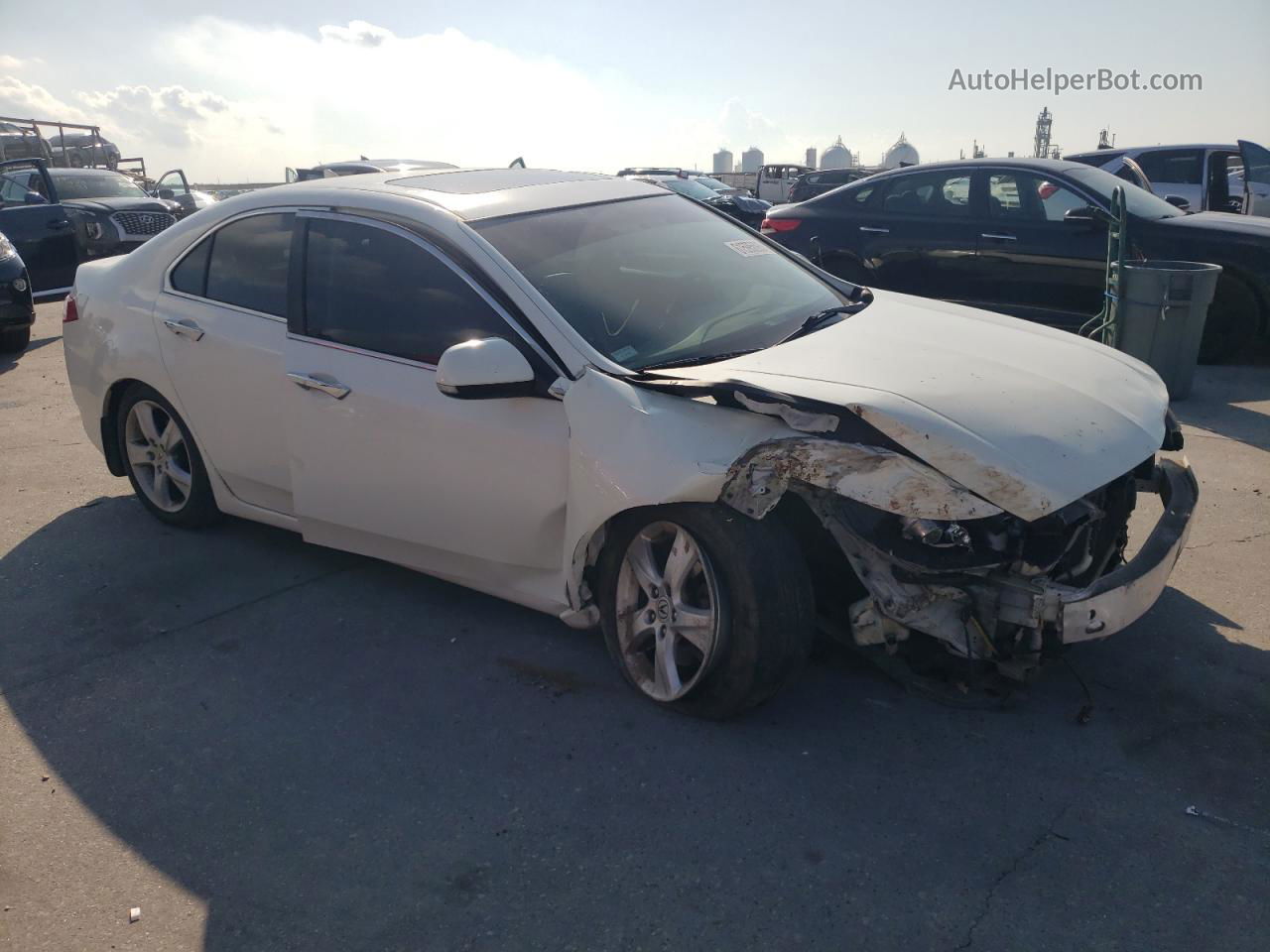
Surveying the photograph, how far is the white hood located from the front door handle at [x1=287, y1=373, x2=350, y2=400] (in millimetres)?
1333

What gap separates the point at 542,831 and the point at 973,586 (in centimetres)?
142

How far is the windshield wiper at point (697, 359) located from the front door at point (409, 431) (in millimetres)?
353

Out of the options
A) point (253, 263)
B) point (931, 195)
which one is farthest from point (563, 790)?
point (931, 195)

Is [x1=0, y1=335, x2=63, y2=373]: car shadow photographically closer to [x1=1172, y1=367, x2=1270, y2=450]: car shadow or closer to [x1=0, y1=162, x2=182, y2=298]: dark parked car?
[x1=0, y1=162, x2=182, y2=298]: dark parked car

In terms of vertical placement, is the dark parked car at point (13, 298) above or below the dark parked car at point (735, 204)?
below

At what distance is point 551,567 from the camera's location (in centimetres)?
361

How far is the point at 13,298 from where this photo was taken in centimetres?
987

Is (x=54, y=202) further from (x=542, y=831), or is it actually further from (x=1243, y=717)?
(x=1243, y=717)

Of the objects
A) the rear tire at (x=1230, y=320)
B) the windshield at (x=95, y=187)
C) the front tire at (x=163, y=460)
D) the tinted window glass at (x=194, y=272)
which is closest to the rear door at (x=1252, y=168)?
the rear tire at (x=1230, y=320)

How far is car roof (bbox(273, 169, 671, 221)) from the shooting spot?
4070 millimetres

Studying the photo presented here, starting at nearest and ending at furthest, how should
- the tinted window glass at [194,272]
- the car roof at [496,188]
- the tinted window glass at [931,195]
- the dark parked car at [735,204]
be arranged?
the car roof at [496,188] → the tinted window glass at [194,272] → the tinted window glass at [931,195] → the dark parked car at [735,204]

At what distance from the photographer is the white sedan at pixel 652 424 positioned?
120 inches

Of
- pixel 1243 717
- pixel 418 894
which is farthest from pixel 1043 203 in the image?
pixel 418 894

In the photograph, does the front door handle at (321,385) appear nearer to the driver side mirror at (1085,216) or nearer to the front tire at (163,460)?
the front tire at (163,460)
